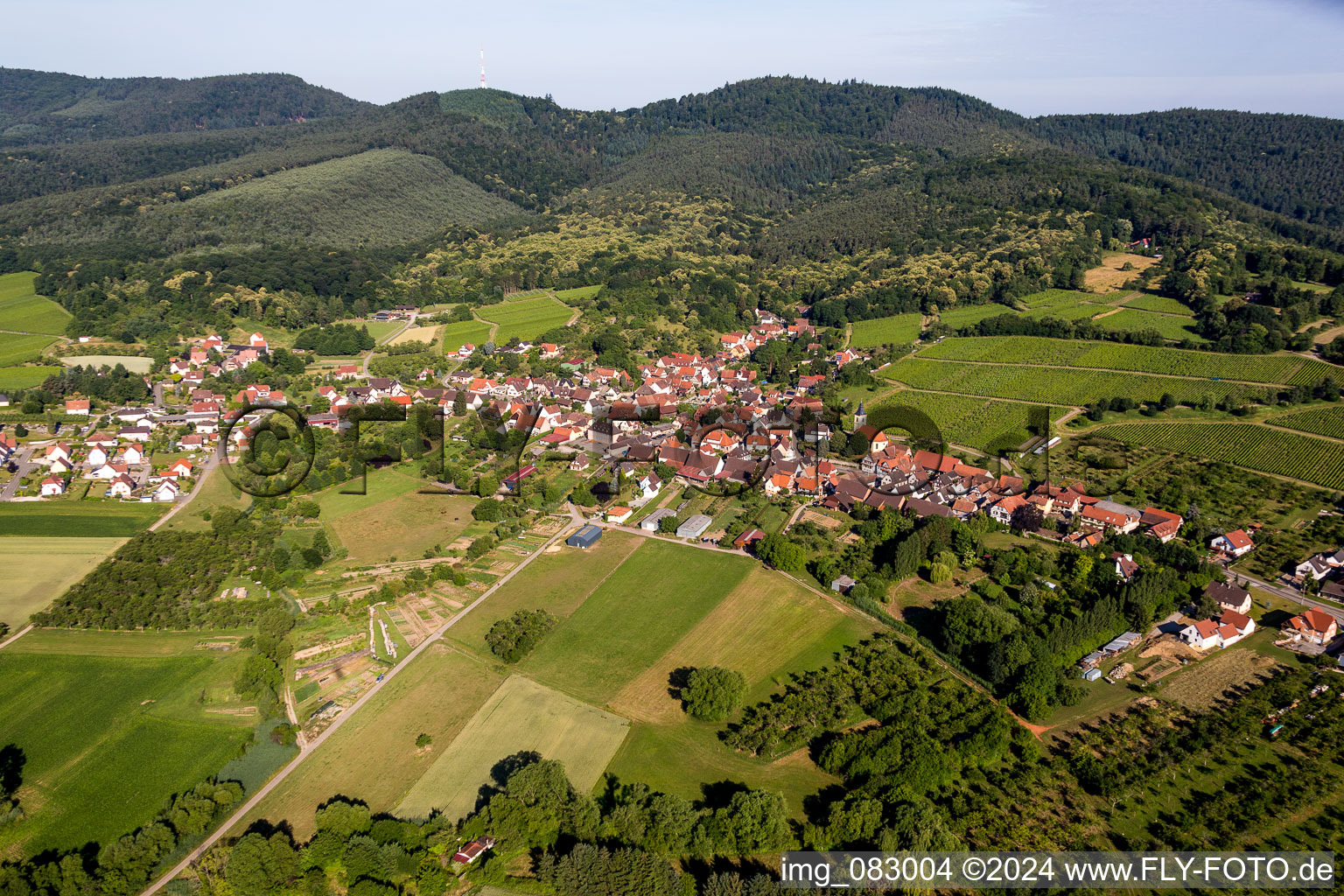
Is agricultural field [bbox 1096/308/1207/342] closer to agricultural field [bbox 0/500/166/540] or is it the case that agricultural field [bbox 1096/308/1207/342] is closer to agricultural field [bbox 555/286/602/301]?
agricultural field [bbox 555/286/602/301]

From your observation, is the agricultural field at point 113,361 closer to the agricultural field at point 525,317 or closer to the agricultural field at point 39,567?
the agricultural field at point 39,567

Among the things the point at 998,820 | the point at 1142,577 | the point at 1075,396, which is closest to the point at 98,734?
the point at 998,820

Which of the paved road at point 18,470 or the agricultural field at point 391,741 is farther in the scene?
the paved road at point 18,470

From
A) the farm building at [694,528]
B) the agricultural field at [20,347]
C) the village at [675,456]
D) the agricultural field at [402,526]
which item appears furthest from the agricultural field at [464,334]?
the farm building at [694,528]

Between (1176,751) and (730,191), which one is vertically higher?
(730,191)

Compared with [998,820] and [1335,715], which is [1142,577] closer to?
[1335,715]

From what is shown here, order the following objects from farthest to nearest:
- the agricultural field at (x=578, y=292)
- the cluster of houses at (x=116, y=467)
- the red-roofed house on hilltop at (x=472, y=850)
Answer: the agricultural field at (x=578, y=292), the cluster of houses at (x=116, y=467), the red-roofed house on hilltop at (x=472, y=850)

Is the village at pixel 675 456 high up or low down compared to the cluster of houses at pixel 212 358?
down

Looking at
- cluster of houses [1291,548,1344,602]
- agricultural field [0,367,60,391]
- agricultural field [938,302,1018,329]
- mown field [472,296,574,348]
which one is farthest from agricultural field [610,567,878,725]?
agricultural field [0,367,60,391]
